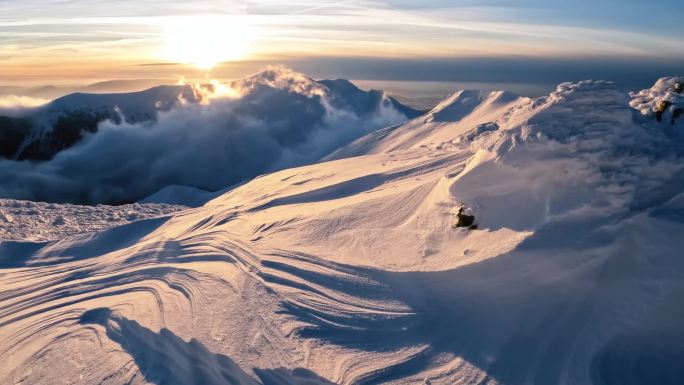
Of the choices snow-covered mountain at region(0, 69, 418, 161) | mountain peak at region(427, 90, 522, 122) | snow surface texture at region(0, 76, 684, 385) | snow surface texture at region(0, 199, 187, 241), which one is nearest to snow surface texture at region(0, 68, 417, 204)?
snow-covered mountain at region(0, 69, 418, 161)

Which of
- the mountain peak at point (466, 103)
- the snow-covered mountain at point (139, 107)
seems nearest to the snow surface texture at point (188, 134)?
the snow-covered mountain at point (139, 107)

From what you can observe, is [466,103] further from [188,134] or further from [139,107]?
[139,107]

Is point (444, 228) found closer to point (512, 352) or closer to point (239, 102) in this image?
point (512, 352)

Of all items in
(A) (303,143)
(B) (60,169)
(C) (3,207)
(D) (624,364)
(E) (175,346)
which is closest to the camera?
(D) (624,364)

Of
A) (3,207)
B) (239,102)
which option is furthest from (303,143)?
(3,207)

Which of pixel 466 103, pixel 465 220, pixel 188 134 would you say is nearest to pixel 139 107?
pixel 188 134

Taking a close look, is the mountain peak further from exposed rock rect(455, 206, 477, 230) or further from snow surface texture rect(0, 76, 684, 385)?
exposed rock rect(455, 206, 477, 230)
